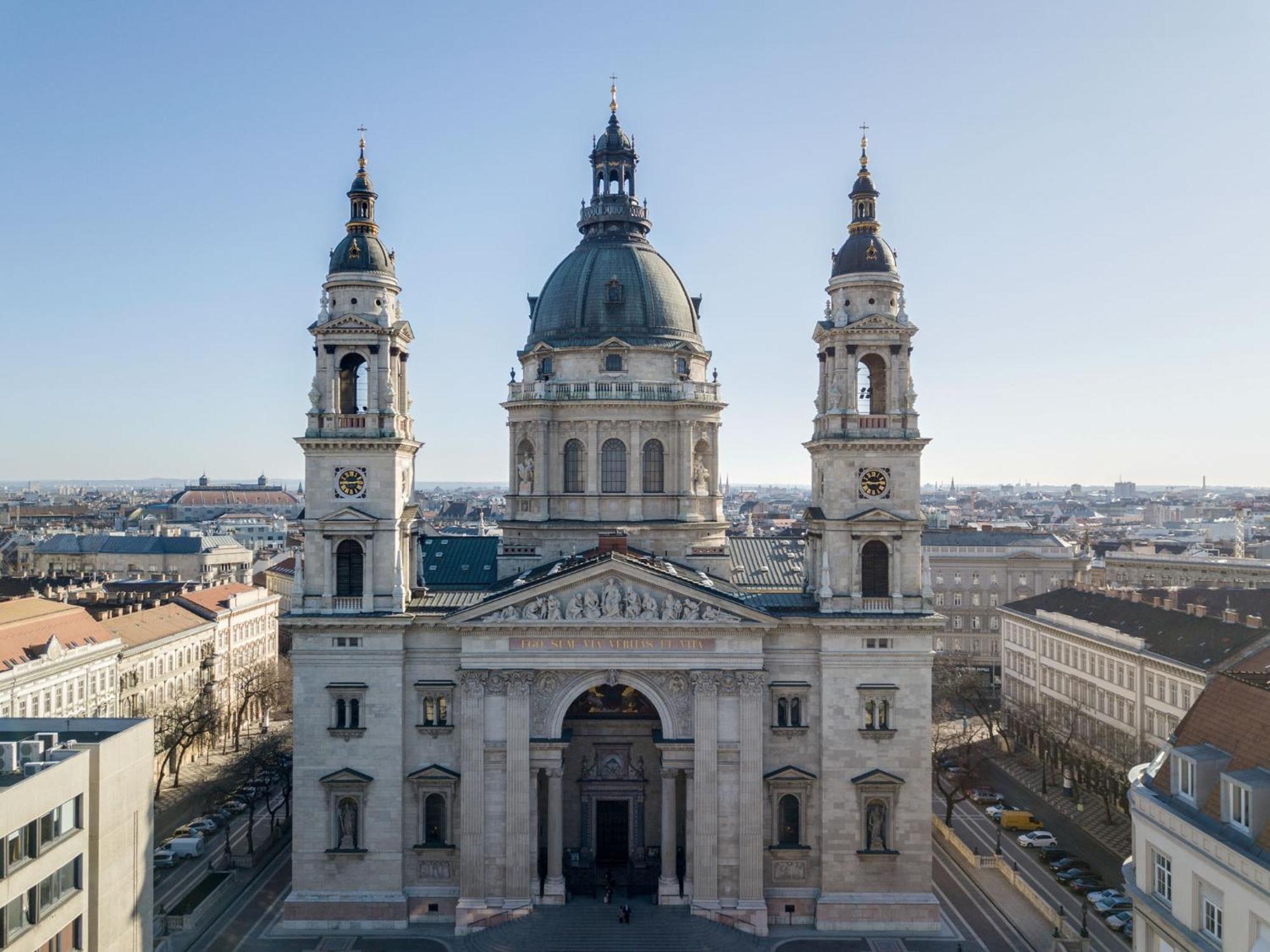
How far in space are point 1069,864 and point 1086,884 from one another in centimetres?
332

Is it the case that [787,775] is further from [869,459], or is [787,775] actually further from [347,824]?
[347,824]

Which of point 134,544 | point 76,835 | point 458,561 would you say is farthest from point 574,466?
point 134,544

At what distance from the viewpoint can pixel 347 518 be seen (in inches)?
2398

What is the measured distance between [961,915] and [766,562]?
24.0m

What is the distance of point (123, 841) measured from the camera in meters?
42.8

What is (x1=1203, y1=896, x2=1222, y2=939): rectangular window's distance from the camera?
1369 inches

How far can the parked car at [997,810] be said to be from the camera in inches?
3123

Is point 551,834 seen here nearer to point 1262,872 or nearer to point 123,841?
point 123,841

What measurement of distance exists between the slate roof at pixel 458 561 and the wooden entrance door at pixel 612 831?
15414 millimetres

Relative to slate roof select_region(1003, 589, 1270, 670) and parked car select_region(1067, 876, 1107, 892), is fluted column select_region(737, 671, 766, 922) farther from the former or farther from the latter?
slate roof select_region(1003, 589, 1270, 670)

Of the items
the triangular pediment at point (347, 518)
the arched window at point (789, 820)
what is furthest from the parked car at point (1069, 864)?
the triangular pediment at point (347, 518)

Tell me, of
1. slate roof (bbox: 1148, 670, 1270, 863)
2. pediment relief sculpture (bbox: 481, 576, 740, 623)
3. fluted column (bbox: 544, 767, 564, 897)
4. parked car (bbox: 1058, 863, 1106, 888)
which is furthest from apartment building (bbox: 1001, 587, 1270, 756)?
fluted column (bbox: 544, 767, 564, 897)

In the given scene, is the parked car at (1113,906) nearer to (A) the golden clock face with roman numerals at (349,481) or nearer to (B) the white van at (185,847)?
(A) the golden clock face with roman numerals at (349,481)

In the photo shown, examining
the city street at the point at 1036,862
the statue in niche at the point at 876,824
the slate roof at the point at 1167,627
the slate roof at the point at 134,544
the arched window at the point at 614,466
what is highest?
the arched window at the point at 614,466
